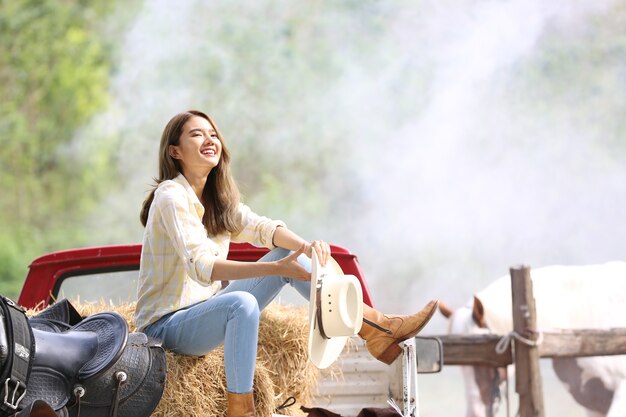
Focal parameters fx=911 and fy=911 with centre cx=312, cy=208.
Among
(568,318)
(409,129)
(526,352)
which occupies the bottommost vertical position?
(526,352)

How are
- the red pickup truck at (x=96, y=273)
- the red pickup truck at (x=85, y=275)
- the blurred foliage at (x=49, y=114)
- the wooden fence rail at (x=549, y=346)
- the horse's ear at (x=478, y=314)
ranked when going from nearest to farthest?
the red pickup truck at (x=96, y=273)
the red pickup truck at (x=85, y=275)
the wooden fence rail at (x=549, y=346)
the horse's ear at (x=478, y=314)
the blurred foliage at (x=49, y=114)

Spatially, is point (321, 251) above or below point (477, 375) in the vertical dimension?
below

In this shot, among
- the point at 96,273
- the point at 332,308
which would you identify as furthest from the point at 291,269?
the point at 96,273

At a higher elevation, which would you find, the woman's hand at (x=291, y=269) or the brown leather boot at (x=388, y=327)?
the woman's hand at (x=291, y=269)

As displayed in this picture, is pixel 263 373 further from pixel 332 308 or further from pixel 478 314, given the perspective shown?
pixel 478 314

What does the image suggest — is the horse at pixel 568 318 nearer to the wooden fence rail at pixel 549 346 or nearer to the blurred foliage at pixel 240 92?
the wooden fence rail at pixel 549 346

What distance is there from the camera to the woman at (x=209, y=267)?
255 cm

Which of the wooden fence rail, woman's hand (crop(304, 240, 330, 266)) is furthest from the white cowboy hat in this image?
the wooden fence rail

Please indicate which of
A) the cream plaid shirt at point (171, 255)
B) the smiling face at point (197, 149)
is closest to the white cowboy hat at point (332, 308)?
the cream plaid shirt at point (171, 255)

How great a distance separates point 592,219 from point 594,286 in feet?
27.6

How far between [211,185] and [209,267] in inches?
19.7

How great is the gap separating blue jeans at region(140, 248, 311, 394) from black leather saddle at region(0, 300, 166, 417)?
20 centimetres

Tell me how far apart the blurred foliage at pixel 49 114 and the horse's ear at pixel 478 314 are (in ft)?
42.9

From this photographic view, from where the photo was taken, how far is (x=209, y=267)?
2.61 m
